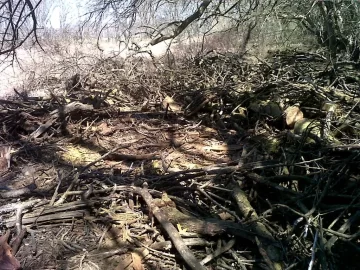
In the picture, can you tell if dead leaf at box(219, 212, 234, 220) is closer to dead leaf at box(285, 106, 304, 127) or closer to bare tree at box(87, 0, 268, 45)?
dead leaf at box(285, 106, 304, 127)

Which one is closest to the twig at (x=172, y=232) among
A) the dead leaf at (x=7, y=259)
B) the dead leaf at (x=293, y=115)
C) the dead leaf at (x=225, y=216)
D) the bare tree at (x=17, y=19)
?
the dead leaf at (x=225, y=216)

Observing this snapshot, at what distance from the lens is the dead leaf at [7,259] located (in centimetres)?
260

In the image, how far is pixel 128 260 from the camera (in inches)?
108

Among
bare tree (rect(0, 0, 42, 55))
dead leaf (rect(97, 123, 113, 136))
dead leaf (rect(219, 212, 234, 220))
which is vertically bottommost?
dead leaf (rect(219, 212, 234, 220))

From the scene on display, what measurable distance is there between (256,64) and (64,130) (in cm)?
445

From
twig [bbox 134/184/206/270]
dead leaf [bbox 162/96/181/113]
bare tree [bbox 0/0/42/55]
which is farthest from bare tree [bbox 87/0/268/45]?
twig [bbox 134/184/206/270]

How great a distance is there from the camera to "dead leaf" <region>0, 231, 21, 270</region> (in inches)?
102

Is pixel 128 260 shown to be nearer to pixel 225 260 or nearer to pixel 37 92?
pixel 225 260

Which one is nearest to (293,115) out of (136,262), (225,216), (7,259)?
(225,216)

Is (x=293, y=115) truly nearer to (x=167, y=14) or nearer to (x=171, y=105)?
(x=171, y=105)

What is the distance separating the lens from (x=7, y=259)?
264cm

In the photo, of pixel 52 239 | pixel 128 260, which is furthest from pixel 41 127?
pixel 128 260

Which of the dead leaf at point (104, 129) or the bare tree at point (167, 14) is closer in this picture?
the dead leaf at point (104, 129)

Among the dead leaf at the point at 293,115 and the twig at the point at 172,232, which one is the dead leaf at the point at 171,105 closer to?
the dead leaf at the point at 293,115
